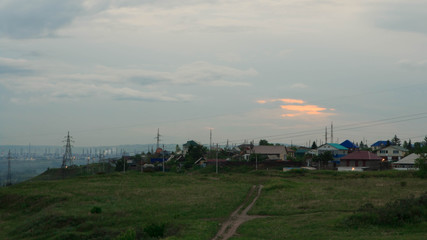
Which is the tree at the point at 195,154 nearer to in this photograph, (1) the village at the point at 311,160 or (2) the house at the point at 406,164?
(1) the village at the point at 311,160

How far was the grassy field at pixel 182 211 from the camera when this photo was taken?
32.0m

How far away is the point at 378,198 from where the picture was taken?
4775cm

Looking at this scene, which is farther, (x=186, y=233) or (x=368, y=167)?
(x=368, y=167)

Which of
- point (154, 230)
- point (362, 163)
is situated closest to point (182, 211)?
point (154, 230)

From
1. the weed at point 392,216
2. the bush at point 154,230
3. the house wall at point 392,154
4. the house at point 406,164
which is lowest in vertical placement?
the bush at point 154,230

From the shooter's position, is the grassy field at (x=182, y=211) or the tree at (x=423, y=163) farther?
the tree at (x=423, y=163)

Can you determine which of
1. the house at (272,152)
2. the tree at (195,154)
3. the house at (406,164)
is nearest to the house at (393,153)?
the house at (406,164)

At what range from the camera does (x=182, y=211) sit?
145ft

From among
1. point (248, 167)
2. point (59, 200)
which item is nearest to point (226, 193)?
point (59, 200)

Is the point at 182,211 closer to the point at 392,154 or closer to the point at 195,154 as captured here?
the point at 195,154

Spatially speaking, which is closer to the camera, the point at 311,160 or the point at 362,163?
the point at 362,163

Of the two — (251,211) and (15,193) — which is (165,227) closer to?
(251,211)

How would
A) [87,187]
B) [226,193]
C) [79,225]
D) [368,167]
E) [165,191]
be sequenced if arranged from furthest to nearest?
[368,167]
[87,187]
[165,191]
[226,193]
[79,225]

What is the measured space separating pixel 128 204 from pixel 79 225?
31.1 feet
